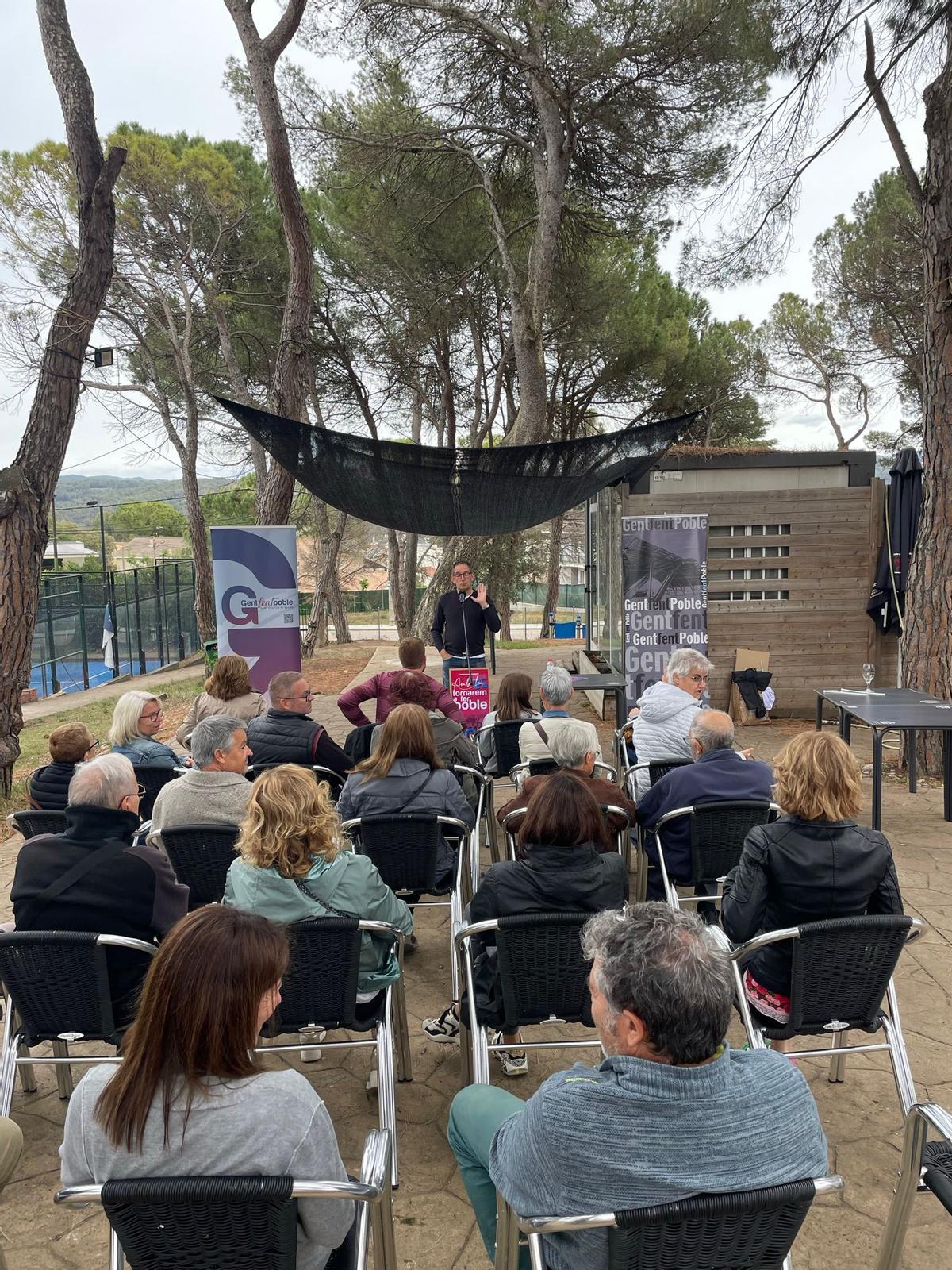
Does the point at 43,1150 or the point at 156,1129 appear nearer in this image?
the point at 156,1129

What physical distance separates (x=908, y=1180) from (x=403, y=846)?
60.5 inches

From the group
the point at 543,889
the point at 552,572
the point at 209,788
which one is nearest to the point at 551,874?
the point at 543,889

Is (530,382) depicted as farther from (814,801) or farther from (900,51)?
(814,801)

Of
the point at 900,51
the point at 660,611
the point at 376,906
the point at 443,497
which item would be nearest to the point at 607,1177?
the point at 376,906

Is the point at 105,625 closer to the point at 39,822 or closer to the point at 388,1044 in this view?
the point at 39,822

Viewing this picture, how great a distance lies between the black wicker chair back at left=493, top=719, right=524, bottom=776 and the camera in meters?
4.14

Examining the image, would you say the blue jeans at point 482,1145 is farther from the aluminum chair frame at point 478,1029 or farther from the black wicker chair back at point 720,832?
the black wicker chair back at point 720,832

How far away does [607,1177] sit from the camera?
1048 millimetres

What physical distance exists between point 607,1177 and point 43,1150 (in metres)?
1.91

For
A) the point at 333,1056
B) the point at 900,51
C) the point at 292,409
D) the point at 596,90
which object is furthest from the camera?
the point at 596,90

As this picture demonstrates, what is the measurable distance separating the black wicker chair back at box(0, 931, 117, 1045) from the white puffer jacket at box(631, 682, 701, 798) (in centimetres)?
236

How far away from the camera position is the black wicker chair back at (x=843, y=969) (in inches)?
74.4

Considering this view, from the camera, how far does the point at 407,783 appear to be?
288 cm

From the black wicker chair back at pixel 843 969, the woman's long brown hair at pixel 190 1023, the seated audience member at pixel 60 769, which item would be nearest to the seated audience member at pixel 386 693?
the seated audience member at pixel 60 769
